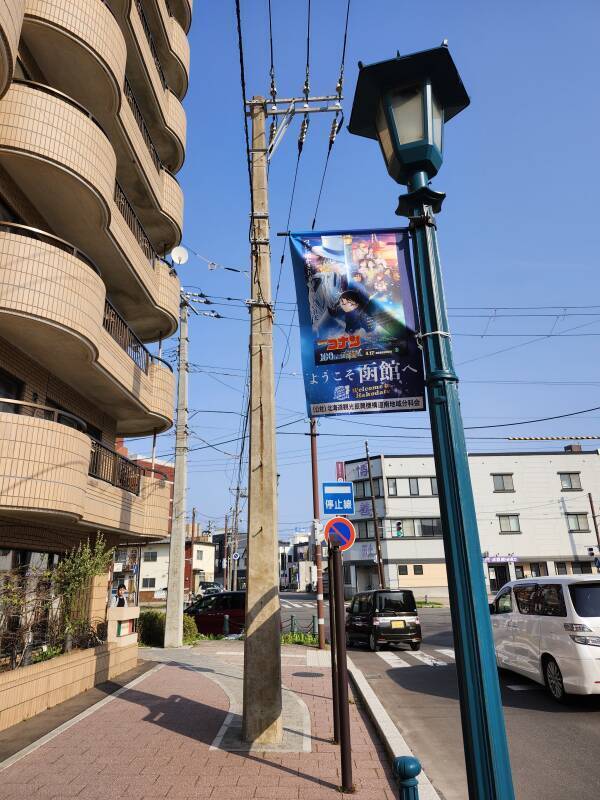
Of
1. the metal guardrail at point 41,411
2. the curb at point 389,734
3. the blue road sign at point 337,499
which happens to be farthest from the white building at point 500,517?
the metal guardrail at point 41,411

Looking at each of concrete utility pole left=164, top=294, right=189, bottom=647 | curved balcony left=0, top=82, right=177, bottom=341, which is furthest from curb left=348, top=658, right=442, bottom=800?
curved balcony left=0, top=82, right=177, bottom=341

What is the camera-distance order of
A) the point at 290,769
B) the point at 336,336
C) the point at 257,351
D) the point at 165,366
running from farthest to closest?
the point at 165,366, the point at 257,351, the point at 290,769, the point at 336,336

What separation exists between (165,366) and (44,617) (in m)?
7.90

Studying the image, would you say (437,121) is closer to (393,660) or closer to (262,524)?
(262,524)

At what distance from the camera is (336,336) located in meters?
4.08

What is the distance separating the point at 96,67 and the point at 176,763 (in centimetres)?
1242

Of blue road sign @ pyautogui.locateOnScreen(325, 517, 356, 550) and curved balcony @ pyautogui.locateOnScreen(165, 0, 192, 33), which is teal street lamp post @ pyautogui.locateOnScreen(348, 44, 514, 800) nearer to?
blue road sign @ pyautogui.locateOnScreen(325, 517, 356, 550)

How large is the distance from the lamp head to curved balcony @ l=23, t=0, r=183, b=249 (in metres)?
9.97

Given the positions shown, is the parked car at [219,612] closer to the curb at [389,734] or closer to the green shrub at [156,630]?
the green shrub at [156,630]

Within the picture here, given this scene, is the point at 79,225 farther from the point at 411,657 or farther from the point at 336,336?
the point at 411,657

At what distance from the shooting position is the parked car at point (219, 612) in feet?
70.5

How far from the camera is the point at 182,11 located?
17781mm

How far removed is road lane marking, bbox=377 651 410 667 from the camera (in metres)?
13.9

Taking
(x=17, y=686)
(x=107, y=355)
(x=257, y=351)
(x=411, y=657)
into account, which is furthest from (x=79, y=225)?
(x=411, y=657)
